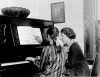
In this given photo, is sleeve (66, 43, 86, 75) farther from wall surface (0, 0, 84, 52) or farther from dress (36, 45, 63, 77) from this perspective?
wall surface (0, 0, 84, 52)

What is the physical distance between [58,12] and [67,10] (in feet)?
0.69

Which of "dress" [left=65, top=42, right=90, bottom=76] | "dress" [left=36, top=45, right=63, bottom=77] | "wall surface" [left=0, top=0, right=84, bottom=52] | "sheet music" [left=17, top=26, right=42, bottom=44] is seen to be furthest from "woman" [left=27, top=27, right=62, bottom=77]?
"wall surface" [left=0, top=0, right=84, bottom=52]

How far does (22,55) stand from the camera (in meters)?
2.66

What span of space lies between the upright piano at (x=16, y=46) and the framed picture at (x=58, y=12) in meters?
0.96

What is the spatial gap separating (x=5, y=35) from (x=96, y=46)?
166cm

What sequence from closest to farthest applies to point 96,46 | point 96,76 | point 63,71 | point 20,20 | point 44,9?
point 96,76, point 63,71, point 20,20, point 96,46, point 44,9

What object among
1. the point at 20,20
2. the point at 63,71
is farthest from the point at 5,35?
the point at 63,71

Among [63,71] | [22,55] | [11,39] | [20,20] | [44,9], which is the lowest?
[63,71]

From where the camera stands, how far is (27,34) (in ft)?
9.00

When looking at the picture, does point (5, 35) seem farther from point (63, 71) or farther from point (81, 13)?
point (81, 13)

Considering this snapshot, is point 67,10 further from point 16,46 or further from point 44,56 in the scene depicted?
point 44,56

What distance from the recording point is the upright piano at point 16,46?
2424mm

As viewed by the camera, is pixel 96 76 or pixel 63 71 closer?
pixel 96 76

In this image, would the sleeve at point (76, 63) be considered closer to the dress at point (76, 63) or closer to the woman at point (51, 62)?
the dress at point (76, 63)
